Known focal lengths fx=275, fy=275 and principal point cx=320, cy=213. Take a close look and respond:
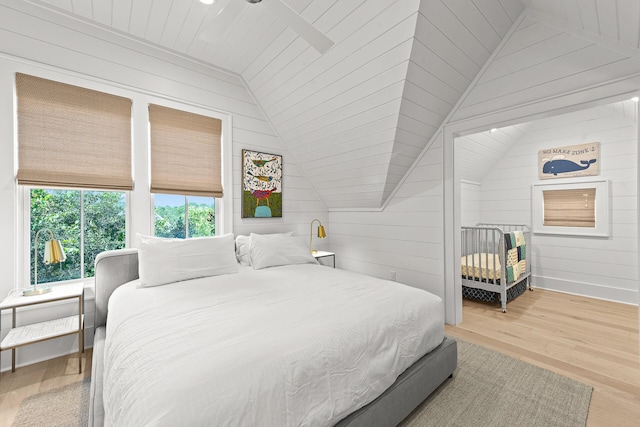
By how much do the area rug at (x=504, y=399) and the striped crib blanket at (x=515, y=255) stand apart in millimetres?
1502

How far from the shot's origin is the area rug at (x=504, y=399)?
5.05ft

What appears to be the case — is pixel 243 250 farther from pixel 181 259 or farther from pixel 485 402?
pixel 485 402

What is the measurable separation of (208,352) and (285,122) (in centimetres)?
280

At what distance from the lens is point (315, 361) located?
1.12 meters

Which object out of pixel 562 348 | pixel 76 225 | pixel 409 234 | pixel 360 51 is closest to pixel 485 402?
pixel 562 348

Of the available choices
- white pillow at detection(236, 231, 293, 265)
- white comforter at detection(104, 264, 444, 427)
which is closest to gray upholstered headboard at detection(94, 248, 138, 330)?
white comforter at detection(104, 264, 444, 427)

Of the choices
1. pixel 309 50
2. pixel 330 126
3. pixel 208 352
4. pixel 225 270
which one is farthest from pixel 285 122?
pixel 208 352

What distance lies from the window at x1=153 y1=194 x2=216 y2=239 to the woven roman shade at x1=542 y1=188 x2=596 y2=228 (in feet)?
15.3

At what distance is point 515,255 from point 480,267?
468mm

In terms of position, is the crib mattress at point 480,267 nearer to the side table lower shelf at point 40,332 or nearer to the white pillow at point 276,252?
the white pillow at point 276,252

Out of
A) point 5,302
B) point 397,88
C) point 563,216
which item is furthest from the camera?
point 563,216

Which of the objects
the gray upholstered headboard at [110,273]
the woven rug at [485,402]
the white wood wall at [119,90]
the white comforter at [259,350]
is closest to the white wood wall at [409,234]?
the white wood wall at [119,90]

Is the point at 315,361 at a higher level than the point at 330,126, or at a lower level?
lower

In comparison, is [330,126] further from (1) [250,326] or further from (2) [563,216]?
(2) [563,216]
